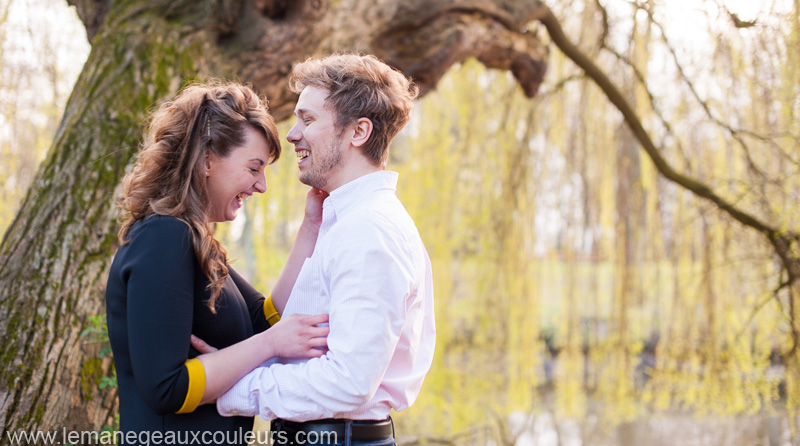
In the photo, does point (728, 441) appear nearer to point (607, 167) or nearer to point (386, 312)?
point (607, 167)

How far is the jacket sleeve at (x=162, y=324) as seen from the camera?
133 cm

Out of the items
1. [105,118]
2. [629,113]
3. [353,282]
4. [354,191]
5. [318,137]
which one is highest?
[629,113]

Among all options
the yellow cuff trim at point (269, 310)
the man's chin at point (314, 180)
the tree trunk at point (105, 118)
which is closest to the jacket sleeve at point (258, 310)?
the yellow cuff trim at point (269, 310)

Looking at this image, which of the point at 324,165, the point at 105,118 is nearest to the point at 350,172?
the point at 324,165

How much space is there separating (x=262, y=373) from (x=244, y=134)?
→ 0.61 metres

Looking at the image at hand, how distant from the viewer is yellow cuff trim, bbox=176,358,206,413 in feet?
4.46

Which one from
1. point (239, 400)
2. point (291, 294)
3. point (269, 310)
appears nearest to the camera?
point (239, 400)

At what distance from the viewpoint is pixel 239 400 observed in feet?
4.68

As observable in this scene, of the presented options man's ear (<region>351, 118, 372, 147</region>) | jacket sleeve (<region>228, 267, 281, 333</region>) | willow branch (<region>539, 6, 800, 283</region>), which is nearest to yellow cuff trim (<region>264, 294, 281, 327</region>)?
jacket sleeve (<region>228, 267, 281, 333</region>)

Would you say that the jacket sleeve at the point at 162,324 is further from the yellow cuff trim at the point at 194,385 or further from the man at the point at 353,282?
the man at the point at 353,282

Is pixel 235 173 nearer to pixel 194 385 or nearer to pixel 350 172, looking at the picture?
pixel 350 172

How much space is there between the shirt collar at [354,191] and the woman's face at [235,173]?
0.74 feet

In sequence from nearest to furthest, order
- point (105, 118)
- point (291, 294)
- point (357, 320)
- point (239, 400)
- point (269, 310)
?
point (357, 320), point (239, 400), point (291, 294), point (269, 310), point (105, 118)

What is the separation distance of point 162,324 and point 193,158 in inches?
17.3
